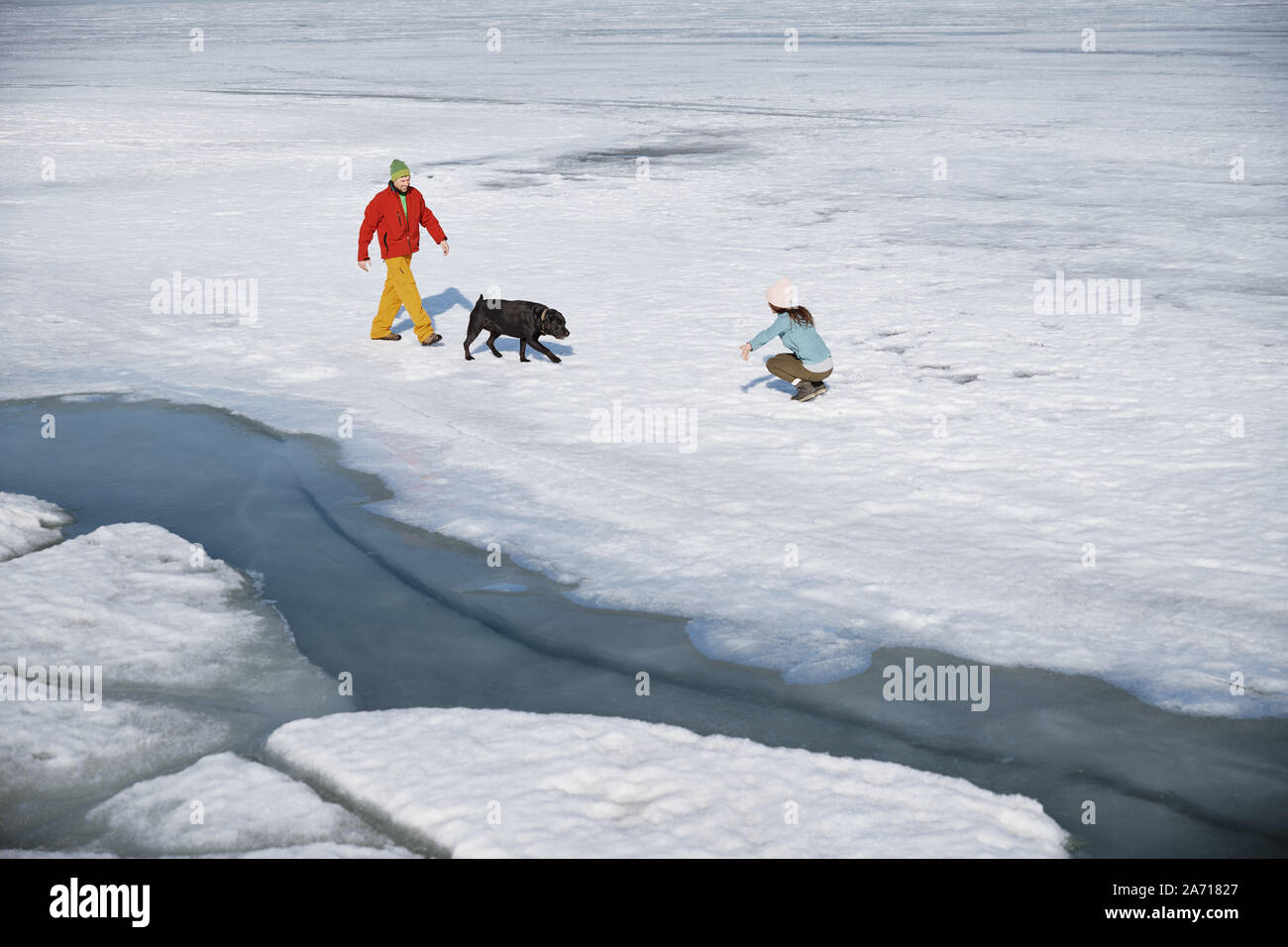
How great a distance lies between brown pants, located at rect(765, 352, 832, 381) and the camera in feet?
26.9

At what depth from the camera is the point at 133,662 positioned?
4.86m

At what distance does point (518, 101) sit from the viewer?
2680 centimetres

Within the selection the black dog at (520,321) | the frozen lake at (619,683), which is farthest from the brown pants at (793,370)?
the frozen lake at (619,683)

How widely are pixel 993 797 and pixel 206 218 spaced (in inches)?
553

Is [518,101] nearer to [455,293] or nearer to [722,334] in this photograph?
[455,293]

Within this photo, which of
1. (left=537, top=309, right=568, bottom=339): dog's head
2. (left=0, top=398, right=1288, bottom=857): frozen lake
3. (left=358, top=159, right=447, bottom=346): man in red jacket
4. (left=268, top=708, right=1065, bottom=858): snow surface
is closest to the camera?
(left=268, top=708, right=1065, bottom=858): snow surface

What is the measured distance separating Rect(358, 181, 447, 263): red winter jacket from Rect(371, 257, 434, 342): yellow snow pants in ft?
0.34

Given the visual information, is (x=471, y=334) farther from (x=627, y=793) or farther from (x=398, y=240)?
(x=627, y=793)

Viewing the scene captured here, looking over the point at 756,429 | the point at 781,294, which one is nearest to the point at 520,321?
the point at 781,294

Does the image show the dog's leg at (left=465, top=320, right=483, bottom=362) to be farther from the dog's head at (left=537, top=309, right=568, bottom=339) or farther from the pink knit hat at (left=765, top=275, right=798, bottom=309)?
the pink knit hat at (left=765, top=275, right=798, bottom=309)

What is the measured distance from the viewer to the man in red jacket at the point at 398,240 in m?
9.71

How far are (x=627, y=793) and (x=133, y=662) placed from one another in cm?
226

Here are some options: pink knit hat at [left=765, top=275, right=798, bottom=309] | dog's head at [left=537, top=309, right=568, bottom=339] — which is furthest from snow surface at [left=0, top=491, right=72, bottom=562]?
pink knit hat at [left=765, top=275, right=798, bottom=309]

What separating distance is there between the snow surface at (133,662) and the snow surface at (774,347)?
1319mm
